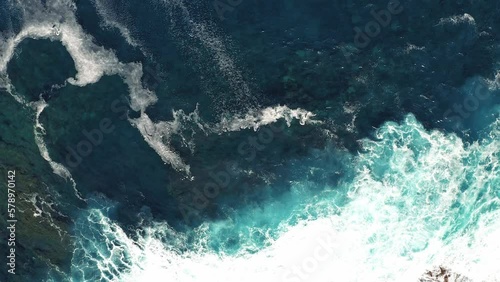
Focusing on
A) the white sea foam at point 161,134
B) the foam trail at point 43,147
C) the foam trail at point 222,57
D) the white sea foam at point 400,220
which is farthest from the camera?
the foam trail at point 43,147

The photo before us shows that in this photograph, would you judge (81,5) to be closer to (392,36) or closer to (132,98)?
(132,98)

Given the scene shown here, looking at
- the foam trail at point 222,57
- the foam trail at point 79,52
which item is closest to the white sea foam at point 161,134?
the foam trail at point 79,52

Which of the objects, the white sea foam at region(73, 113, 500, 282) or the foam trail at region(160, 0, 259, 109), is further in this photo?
the foam trail at region(160, 0, 259, 109)

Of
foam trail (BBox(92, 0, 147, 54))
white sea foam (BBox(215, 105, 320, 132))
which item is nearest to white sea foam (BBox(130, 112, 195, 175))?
white sea foam (BBox(215, 105, 320, 132))

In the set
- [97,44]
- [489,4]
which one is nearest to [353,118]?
[489,4]

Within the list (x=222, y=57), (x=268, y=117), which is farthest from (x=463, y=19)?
(x=222, y=57)

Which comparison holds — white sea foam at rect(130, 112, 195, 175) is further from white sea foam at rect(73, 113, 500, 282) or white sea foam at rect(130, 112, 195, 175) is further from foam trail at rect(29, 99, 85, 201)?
white sea foam at rect(73, 113, 500, 282)

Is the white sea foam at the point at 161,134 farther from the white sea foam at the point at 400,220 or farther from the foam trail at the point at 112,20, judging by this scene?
the white sea foam at the point at 400,220
